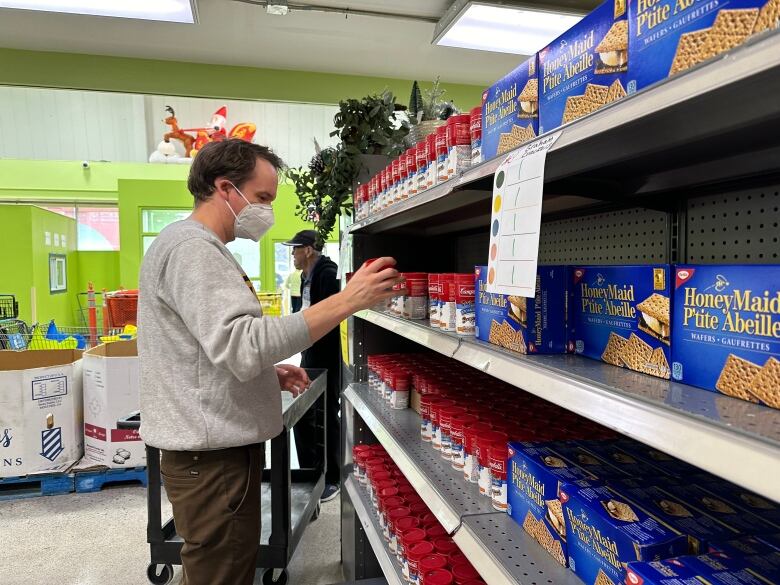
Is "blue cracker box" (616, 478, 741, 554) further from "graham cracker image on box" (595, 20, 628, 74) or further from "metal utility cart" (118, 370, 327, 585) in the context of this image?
"metal utility cart" (118, 370, 327, 585)

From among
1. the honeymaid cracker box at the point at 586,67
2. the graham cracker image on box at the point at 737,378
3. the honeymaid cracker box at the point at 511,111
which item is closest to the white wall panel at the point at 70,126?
the honeymaid cracker box at the point at 511,111

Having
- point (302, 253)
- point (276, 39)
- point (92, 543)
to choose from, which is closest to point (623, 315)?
point (92, 543)

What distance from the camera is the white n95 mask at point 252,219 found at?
1970 mm

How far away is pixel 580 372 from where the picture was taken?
962mm

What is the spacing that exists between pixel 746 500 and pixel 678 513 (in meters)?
0.18

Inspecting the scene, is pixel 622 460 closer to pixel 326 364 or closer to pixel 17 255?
pixel 326 364

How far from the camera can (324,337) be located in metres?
4.28

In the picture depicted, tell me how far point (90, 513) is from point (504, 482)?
11.2ft

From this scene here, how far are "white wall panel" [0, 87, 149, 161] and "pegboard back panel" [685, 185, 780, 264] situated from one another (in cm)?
1115

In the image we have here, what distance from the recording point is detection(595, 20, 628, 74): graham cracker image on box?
2.86ft

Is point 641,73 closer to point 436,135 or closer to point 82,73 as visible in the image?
point 436,135

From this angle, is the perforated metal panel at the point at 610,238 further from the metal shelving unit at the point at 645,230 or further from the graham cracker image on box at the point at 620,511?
the graham cracker image on box at the point at 620,511

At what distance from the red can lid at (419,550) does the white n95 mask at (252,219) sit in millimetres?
1241

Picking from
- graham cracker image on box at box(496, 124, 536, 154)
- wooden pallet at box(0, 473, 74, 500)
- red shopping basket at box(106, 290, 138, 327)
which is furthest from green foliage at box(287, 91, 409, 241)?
red shopping basket at box(106, 290, 138, 327)
